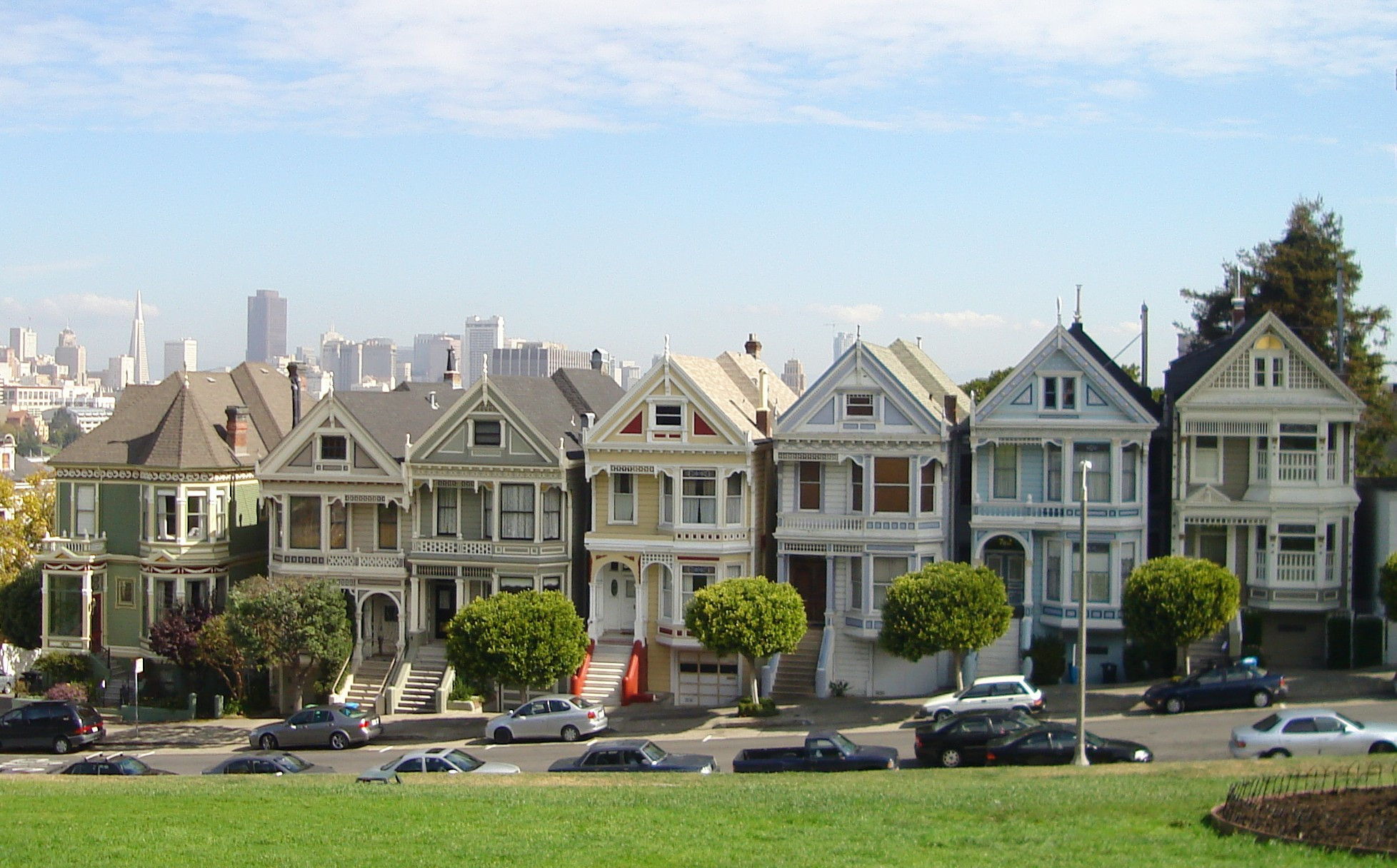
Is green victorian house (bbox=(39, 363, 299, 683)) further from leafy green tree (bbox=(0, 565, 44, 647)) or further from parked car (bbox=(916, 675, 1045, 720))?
parked car (bbox=(916, 675, 1045, 720))

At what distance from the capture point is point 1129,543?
44000 millimetres

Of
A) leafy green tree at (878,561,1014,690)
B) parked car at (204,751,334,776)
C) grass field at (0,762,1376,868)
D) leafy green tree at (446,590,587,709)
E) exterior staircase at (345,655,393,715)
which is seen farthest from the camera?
exterior staircase at (345,655,393,715)

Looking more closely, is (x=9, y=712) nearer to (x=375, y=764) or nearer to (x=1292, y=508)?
(x=375, y=764)

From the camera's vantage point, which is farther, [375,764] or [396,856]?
[375,764]

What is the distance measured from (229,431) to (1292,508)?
119 feet

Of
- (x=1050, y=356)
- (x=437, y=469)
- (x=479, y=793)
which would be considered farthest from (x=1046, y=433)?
(x=479, y=793)

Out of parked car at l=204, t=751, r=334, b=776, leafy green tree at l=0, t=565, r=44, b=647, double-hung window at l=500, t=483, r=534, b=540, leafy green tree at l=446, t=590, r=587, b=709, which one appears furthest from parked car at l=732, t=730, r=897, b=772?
leafy green tree at l=0, t=565, r=44, b=647

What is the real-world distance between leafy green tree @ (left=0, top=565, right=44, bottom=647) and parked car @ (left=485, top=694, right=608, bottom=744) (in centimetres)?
2232

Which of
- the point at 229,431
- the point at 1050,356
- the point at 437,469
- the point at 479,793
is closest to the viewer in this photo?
the point at 479,793

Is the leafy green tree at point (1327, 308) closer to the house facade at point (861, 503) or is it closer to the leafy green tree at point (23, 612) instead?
the house facade at point (861, 503)

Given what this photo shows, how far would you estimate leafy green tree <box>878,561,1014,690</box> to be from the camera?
134 ft

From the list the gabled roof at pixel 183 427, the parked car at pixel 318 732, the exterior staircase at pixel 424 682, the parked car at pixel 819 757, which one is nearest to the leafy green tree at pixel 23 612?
the gabled roof at pixel 183 427

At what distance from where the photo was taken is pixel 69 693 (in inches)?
1912

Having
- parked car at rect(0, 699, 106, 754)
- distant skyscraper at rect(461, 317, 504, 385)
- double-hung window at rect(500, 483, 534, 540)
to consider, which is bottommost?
parked car at rect(0, 699, 106, 754)
